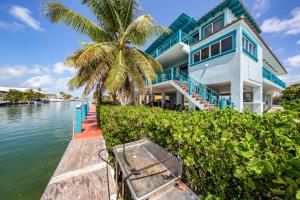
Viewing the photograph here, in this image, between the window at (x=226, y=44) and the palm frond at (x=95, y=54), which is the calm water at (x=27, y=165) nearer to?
the palm frond at (x=95, y=54)

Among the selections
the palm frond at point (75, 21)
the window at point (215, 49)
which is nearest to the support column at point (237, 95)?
the window at point (215, 49)

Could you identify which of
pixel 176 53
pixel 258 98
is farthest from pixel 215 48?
pixel 258 98

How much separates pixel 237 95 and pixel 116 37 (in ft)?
29.4

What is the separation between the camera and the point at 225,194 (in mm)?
1263

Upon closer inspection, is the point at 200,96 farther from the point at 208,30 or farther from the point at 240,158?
the point at 240,158

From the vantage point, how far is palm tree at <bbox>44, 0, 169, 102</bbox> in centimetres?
734

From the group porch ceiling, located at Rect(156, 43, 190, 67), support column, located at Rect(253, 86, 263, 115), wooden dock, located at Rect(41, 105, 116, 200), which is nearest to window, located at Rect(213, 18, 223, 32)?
porch ceiling, located at Rect(156, 43, 190, 67)

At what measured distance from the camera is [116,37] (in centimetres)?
934

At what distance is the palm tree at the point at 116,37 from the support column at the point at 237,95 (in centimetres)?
537

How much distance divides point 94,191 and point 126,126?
1733 mm

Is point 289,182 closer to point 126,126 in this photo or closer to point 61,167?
point 126,126

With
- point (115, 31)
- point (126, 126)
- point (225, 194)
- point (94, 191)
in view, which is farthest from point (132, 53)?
point (225, 194)

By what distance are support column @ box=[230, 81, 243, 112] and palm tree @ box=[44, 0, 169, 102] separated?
5.37 metres

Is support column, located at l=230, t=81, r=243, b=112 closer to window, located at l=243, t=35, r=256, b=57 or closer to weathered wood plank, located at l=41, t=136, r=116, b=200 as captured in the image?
window, located at l=243, t=35, r=256, b=57
